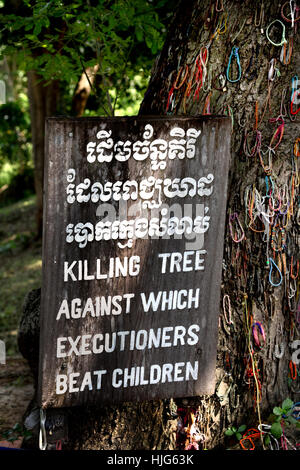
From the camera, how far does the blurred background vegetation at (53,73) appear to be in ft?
12.7

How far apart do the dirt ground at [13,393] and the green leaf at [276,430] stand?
1597mm

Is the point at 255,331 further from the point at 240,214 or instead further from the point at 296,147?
the point at 296,147

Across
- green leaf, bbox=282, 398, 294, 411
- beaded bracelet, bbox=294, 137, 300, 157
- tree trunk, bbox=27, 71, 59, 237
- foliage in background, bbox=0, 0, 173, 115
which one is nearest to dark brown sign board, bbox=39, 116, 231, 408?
beaded bracelet, bbox=294, 137, 300, 157

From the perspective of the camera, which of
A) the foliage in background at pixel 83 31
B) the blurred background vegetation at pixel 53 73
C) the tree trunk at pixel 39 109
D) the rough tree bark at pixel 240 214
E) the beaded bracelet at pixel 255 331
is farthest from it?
the tree trunk at pixel 39 109

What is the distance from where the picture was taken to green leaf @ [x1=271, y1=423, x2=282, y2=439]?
303cm

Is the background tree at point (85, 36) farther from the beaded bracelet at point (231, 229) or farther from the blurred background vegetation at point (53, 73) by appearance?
the beaded bracelet at point (231, 229)

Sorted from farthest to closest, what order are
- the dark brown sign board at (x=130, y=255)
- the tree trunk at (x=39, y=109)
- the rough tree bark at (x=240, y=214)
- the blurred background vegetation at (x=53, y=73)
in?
1. the tree trunk at (x=39, y=109)
2. the blurred background vegetation at (x=53, y=73)
3. the rough tree bark at (x=240, y=214)
4. the dark brown sign board at (x=130, y=255)

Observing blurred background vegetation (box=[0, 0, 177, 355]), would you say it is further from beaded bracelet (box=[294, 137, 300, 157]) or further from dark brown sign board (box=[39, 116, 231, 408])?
beaded bracelet (box=[294, 137, 300, 157])

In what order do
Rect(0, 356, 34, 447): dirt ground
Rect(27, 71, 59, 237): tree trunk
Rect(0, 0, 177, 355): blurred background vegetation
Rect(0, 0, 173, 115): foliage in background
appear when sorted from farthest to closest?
Rect(27, 71, 59, 237): tree trunk < Rect(0, 0, 177, 355): blurred background vegetation < Rect(0, 356, 34, 447): dirt ground < Rect(0, 0, 173, 115): foliage in background

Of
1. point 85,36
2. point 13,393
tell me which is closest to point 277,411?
point 13,393

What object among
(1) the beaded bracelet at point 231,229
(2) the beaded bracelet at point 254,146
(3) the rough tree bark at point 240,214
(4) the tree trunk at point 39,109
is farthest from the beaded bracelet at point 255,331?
(4) the tree trunk at point 39,109

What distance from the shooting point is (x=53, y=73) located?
A: 4254 millimetres

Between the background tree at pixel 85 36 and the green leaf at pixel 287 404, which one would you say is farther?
the background tree at pixel 85 36

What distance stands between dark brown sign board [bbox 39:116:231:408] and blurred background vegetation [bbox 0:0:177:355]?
1023mm
